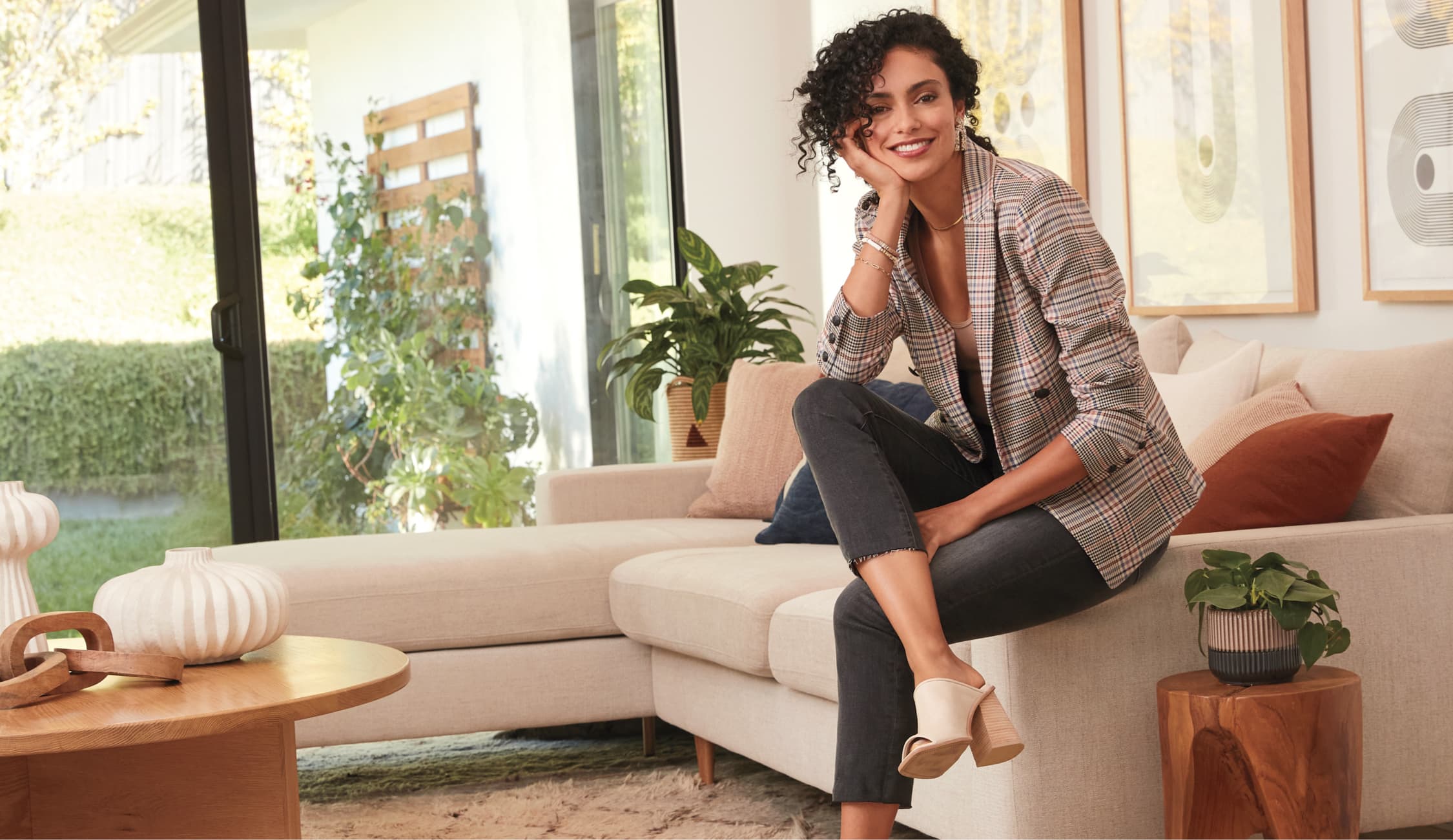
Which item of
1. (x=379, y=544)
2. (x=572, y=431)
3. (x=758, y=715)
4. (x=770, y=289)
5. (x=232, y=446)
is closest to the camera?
(x=758, y=715)

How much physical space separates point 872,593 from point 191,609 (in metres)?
0.89

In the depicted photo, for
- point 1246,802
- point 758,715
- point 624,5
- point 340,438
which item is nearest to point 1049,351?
point 1246,802

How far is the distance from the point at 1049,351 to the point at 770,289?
8.20 feet

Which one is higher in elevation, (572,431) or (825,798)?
(572,431)

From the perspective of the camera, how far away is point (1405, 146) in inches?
107

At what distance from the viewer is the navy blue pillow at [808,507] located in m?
3.12

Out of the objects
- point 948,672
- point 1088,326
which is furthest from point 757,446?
point 948,672

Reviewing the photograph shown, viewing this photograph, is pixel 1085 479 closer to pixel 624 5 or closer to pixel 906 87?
pixel 906 87

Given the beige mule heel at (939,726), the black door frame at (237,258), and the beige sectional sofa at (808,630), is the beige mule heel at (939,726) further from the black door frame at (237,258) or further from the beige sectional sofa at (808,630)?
the black door frame at (237,258)

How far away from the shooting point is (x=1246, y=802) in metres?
1.93

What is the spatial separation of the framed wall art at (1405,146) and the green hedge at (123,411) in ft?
10.9

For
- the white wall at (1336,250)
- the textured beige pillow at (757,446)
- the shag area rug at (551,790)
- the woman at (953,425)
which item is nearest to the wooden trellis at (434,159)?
the textured beige pillow at (757,446)

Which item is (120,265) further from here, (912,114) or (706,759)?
(912,114)

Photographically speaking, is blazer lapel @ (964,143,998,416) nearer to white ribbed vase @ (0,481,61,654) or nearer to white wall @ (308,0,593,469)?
white ribbed vase @ (0,481,61,654)
